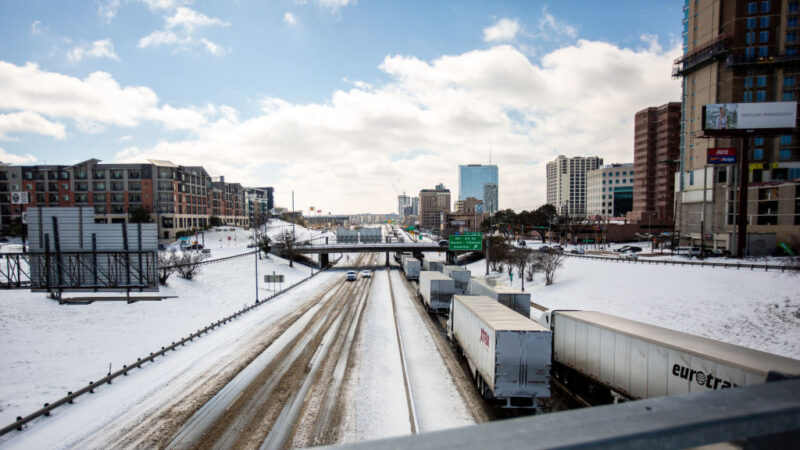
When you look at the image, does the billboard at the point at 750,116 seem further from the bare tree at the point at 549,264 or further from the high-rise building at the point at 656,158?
the high-rise building at the point at 656,158

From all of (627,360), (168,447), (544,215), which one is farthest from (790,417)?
(544,215)

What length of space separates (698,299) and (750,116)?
43.2 meters

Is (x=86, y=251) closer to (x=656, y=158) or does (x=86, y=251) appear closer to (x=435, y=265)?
(x=435, y=265)

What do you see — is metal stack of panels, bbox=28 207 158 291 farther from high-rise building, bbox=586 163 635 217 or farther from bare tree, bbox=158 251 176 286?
high-rise building, bbox=586 163 635 217

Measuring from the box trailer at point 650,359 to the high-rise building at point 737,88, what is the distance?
68.1 metres

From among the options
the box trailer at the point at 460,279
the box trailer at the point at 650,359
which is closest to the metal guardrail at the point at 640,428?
the box trailer at the point at 650,359

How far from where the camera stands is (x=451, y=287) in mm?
35438

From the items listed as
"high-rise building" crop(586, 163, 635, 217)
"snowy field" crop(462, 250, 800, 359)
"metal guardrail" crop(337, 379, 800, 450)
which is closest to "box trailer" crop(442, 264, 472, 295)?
"snowy field" crop(462, 250, 800, 359)

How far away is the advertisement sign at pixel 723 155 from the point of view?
2373 inches

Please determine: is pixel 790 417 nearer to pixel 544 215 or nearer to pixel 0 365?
pixel 0 365

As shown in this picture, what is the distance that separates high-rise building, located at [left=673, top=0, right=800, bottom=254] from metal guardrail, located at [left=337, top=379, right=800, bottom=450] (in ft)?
279

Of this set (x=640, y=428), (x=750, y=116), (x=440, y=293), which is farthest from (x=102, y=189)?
(x=750, y=116)

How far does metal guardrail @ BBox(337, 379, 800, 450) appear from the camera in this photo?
1358mm

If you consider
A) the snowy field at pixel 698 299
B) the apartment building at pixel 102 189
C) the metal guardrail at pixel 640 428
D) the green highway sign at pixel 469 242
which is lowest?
the snowy field at pixel 698 299
